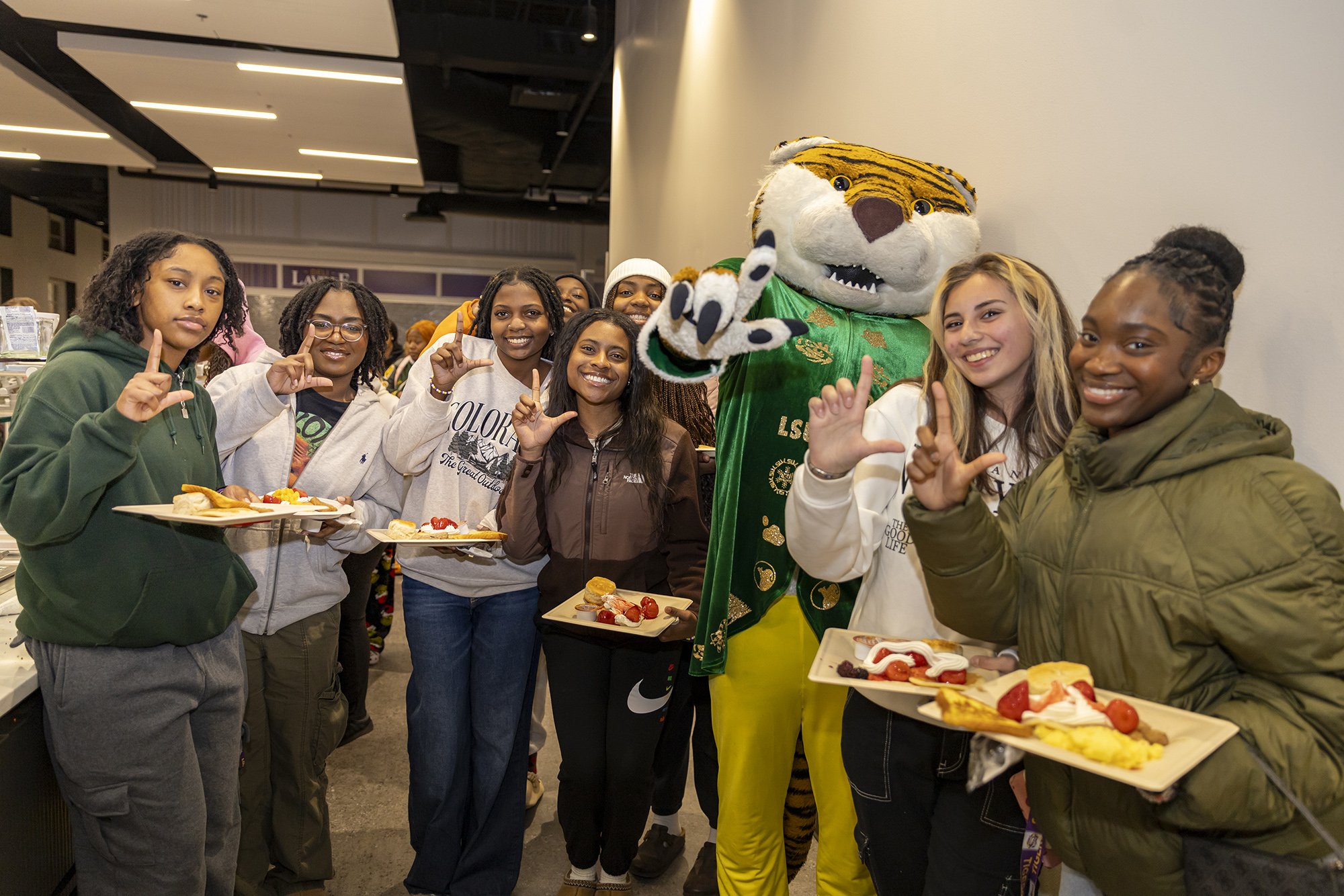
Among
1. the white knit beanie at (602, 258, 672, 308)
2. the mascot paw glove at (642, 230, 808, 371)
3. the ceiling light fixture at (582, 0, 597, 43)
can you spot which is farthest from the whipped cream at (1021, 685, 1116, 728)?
the ceiling light fixture at (582, 0, 597, 43)

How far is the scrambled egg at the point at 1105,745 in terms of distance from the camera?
98 cm

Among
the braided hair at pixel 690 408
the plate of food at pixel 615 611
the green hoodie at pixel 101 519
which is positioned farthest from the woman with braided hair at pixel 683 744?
the green hoodie at pixel 101 519

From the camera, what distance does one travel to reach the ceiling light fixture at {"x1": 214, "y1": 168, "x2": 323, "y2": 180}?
404 inches

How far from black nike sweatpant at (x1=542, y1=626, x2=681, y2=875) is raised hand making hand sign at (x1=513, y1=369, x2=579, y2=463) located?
463 millimetres

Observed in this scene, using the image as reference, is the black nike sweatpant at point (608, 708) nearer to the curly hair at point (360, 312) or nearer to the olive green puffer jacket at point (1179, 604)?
the curly hair at point (360, 312)

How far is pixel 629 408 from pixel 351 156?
27.2 feet

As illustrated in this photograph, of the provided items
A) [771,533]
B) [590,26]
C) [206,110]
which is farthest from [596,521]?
[206,110]

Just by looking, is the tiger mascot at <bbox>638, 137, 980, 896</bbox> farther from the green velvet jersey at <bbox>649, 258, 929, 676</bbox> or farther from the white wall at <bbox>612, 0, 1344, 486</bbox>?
the white wall at <bbox>612, 0, 1344, 486</bbox>

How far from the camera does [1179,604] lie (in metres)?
1.10

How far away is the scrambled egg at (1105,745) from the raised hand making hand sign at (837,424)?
531 millimetres

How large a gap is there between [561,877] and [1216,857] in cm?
204

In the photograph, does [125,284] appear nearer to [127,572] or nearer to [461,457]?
[127,572]

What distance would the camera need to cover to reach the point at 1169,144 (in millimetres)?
1467

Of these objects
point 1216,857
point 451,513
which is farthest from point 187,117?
point 1216,857
